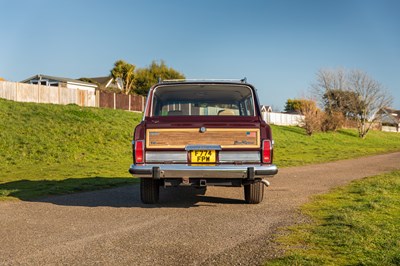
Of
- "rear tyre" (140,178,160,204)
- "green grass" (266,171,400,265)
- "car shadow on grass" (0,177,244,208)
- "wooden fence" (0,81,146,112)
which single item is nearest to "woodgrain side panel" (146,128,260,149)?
"rear tyre" (140,178,160,204)

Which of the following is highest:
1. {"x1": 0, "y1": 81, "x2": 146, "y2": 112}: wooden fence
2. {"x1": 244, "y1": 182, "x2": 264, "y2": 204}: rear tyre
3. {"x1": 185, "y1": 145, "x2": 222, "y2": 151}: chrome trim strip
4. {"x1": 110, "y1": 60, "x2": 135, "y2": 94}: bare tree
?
{"x1": 110, "y1": 60, "x2": 135, "y2": 94}: bare tree

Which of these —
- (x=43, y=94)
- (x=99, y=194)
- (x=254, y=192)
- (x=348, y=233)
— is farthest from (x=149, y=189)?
(x=43, y=94)

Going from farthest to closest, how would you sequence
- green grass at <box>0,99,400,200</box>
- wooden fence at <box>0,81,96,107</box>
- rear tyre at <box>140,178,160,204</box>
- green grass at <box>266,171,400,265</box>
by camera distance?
1. wooden fence at <box>0,81,96,107</box>
2. green grass at <box>0,99,400,200</box>
3. rear tyre at <box>140,178,160,204</box>
4. green grass at <box>266,171,400,265</box>

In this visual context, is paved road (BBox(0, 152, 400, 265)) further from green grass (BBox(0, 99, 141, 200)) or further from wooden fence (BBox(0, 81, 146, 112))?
wooden fence (BBox(0, 81, 146, 112))

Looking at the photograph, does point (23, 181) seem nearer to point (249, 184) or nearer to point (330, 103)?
point (249, 184)

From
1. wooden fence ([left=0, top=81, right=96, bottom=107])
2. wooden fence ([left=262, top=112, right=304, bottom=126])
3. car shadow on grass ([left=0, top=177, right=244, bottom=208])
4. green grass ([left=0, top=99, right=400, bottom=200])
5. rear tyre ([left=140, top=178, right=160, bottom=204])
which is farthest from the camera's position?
wooden fence ([left=262, top=112, right=304, bottom=126])

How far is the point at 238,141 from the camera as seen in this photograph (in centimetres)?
633

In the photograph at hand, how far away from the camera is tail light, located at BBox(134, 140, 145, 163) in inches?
249

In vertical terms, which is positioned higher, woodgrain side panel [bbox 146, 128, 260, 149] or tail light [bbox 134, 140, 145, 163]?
woodgrain side panel [bbox 146, 128, 260, 149]

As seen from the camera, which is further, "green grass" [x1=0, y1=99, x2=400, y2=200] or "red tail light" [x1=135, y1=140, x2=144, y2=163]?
"green grass" [x1=0, y1=99, x2=400, y2=200]

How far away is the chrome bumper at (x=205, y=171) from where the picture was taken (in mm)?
6184

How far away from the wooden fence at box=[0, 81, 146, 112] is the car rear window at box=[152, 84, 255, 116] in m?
24.1

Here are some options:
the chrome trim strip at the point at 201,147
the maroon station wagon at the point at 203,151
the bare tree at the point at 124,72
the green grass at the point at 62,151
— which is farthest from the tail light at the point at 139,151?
the bare tree at the point at 124,72

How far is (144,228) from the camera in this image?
5316 millimetres
